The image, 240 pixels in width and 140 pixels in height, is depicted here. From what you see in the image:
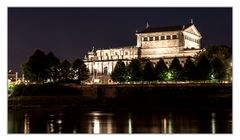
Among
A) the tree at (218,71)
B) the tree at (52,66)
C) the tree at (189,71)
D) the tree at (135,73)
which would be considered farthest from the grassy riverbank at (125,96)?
the tree at (135,73)

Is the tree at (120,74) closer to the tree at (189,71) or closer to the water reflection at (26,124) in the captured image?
the tree at (189,71)

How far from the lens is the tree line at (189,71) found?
3111cm

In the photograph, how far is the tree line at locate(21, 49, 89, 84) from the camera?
32344 mm

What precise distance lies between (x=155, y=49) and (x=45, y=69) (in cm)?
1767

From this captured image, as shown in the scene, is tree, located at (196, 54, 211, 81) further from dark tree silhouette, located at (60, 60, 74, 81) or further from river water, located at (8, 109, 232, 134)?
river water, located at (8, 109, 232, 134)

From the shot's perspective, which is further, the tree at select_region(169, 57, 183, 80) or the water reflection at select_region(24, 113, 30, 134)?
the tree at select_region(169, 57, 183, 80)

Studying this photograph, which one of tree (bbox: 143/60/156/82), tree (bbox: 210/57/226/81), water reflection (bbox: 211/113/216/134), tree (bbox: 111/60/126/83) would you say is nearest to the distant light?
water reflection (bbox: 211/113/216/134)

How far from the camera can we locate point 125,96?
1107 inches

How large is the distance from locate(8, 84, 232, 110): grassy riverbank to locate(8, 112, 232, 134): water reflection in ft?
10.4

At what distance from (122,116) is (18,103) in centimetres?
780

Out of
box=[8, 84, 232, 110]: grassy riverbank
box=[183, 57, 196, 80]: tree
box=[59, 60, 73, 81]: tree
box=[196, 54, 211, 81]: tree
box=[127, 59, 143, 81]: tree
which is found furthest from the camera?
box=[59, 60, 73, 81]: tree

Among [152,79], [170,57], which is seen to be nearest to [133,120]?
[152,79]

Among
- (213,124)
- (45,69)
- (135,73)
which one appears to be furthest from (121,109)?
(45,69)

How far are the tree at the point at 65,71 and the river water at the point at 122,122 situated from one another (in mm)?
10795
